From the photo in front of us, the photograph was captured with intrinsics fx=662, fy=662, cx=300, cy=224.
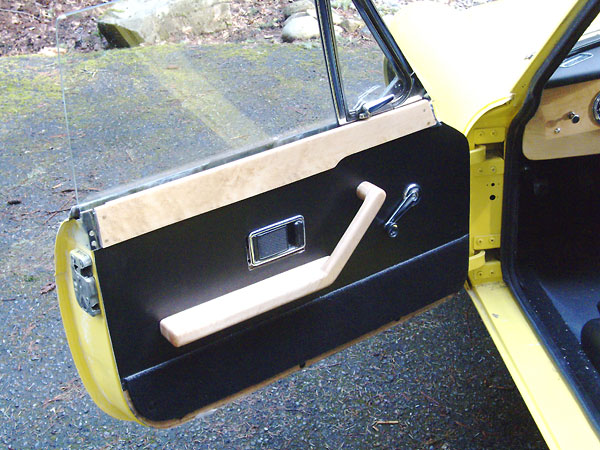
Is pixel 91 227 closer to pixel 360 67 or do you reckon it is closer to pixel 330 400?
pixel 360 67

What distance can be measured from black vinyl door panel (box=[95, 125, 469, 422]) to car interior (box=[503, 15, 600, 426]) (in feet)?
1.15

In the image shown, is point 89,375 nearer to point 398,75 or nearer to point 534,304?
point 398,75

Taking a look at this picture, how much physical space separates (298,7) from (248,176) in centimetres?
46

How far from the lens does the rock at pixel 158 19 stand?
1.52 metres

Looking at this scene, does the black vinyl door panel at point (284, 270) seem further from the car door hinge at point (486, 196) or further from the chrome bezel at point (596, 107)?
the chrome bezel at point (596, 107)

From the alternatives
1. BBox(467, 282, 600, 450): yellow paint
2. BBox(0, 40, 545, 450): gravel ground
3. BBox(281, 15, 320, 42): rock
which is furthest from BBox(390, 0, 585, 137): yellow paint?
BBox(0, 40, 545, 450): gravel ground

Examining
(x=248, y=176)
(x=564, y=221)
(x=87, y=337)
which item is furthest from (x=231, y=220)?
(x=564, y=221)

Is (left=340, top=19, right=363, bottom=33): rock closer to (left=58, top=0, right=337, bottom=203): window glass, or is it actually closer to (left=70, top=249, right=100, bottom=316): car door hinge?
(left=58, top=0, right=337, bottom=203): window glass

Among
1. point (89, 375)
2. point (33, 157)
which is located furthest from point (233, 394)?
point (33, 157)

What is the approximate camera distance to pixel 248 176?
1568mm

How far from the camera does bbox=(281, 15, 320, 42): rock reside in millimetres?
1671

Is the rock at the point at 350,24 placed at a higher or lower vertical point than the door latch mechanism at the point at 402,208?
higher

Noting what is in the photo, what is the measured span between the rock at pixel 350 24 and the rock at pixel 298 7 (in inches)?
4.3

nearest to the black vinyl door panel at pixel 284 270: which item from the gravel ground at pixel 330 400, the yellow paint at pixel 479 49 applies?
the yellow paint at pixel 479 49
